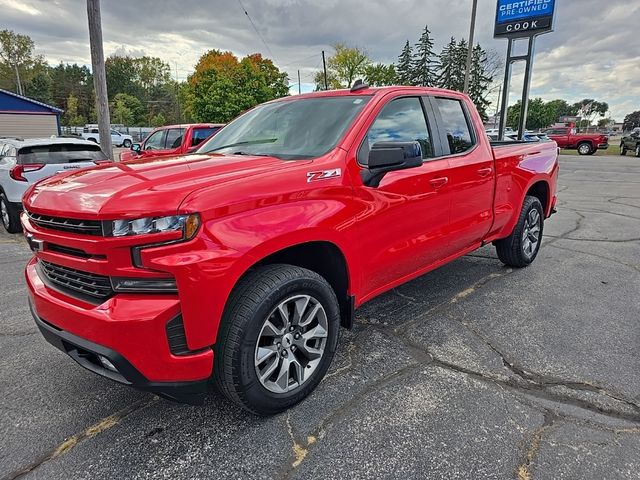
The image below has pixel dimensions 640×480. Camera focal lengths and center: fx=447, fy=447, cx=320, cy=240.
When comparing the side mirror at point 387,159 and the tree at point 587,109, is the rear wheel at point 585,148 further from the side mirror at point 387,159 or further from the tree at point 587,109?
the tree at point 587,109

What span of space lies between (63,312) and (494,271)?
450 centimetres

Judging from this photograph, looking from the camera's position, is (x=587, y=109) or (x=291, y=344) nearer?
(x=291, y=344)

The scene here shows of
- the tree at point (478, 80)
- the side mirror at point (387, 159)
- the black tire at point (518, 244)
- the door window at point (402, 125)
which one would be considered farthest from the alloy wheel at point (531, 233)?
the tree at point (478, 80)

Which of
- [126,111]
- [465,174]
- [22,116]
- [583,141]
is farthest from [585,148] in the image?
[126,111]

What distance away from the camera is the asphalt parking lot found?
2213 mm

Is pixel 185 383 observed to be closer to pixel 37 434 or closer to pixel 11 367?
pixel 37 434

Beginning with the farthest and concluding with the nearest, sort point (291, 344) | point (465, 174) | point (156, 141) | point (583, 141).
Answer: point (583, 141), point (156, 141), point (465, 174), point (291, 344)

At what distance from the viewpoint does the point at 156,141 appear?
12.2 meters

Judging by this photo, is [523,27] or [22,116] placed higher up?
[523,27]

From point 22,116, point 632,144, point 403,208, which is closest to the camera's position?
point 403,208

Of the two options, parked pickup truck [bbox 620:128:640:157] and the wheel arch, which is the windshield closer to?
the wheel arch

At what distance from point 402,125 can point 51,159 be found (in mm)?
6569

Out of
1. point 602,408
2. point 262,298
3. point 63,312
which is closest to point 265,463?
point 262,298

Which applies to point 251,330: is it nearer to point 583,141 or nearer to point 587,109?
point 583,141
